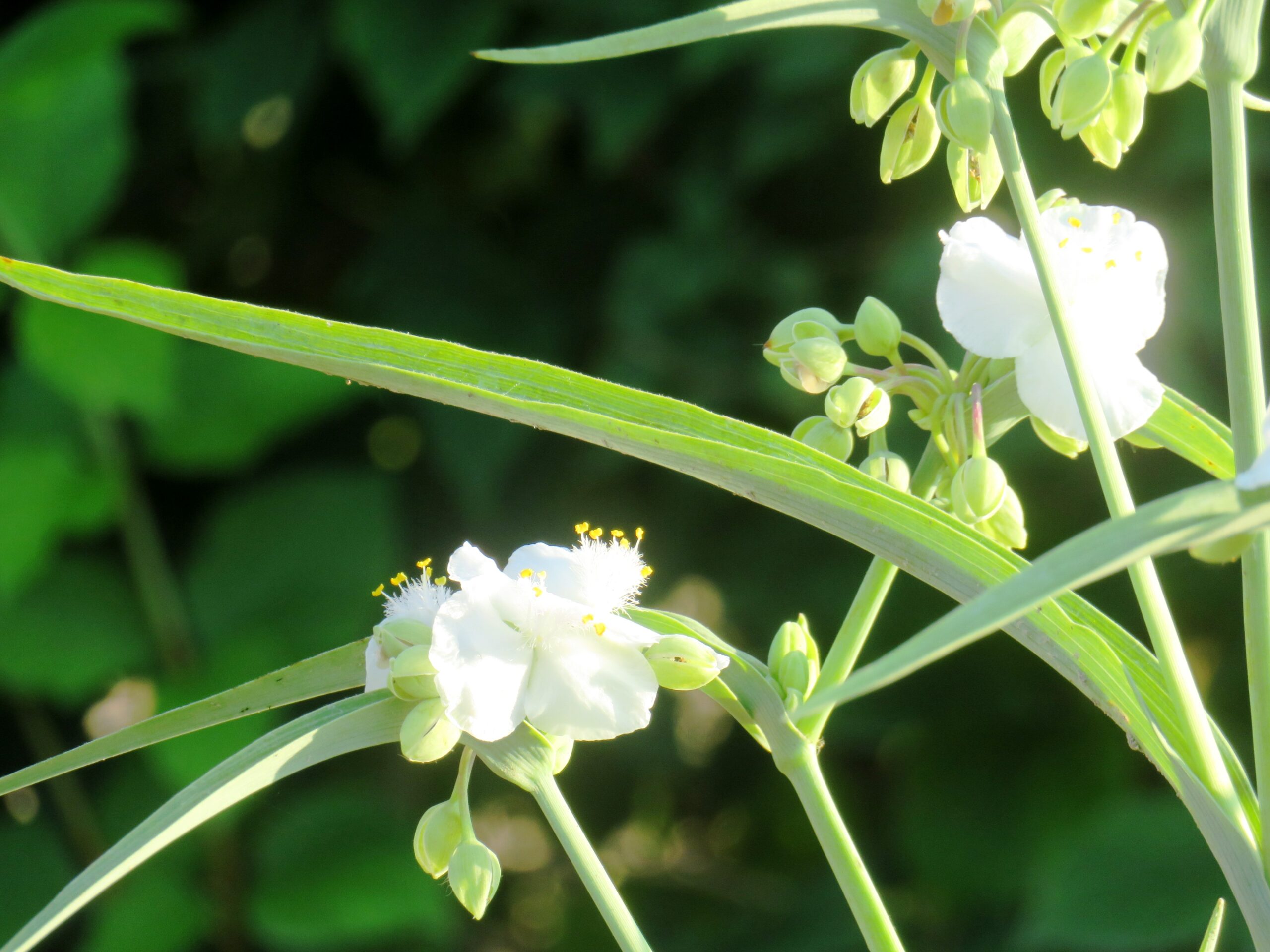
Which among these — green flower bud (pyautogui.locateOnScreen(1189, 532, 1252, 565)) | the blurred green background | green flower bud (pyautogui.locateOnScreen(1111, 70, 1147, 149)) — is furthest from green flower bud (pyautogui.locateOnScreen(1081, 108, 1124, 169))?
the blurred green background

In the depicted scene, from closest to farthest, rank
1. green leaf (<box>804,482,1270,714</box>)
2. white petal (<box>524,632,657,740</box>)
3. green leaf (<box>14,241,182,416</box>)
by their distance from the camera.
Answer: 1. green leaf (<box>804,482,1270,714</box>)
2. white petal (<box>524,632,657,740</box>)
3. green leaf (<box>14,241,182,416</box>)

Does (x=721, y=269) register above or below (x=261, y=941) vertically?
above

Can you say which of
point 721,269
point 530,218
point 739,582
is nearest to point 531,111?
point 530,218

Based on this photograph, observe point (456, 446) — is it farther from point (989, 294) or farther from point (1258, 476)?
point (1258, 476)

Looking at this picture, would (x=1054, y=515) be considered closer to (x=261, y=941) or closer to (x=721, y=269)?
(x=721, y=269)

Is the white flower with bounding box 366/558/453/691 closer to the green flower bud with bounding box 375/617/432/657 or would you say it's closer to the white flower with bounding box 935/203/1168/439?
the green flower bud with bounding box 375/617/432/657

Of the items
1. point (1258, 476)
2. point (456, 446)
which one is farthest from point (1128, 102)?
point (456, 446)

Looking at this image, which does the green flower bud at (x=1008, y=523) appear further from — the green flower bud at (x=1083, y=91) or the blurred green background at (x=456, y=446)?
the blurred green background at (x=456, y=446)
